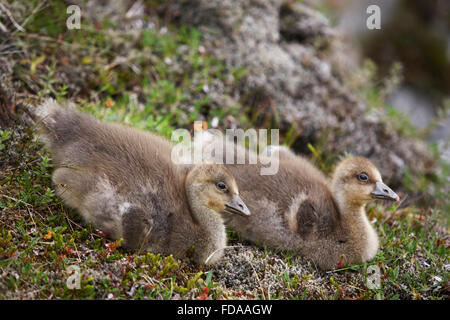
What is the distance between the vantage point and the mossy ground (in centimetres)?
326

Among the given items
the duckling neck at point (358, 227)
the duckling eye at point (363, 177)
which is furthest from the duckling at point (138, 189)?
A: the duckling eye at point (363, 177)

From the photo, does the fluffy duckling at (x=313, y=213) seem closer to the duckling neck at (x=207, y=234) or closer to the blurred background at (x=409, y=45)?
the duckling neck at (x=207, y=234)

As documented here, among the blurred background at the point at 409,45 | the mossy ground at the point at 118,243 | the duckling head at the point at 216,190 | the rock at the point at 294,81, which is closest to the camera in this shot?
the mossy ground at the point at 118,243

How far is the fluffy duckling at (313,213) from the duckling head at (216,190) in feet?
1.45

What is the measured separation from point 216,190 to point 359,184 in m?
1.39

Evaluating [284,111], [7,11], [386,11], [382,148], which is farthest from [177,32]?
[386,11]

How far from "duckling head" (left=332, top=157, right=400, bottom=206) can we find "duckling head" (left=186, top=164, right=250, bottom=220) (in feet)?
3.59

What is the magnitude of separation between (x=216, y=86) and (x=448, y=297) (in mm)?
3785

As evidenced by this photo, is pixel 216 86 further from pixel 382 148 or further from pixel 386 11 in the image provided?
pixel 386 11

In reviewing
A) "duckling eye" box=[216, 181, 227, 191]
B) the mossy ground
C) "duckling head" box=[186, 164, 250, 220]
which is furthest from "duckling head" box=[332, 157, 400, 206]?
"duckling eye" box=[216, 181, 227, 191]

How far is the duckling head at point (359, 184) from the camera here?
4.09 meters

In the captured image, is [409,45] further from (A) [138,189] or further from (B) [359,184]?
(A) [138,189]

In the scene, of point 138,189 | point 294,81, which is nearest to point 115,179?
point 138,189
